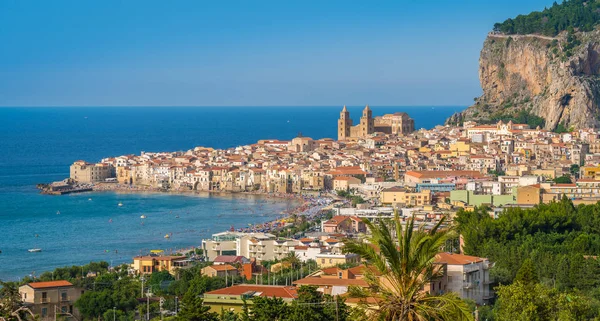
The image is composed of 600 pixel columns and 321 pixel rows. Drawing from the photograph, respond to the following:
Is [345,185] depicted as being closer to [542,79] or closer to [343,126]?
[542,79]

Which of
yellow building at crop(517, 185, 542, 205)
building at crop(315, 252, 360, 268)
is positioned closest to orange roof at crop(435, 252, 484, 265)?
building at crop(315, 252, 360, 268)

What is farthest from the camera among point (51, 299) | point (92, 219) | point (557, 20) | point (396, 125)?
point (396, 125)

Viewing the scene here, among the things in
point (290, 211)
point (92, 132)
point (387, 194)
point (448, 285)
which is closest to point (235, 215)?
point (290, 211)

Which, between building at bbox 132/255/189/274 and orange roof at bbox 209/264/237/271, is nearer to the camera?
orange roof at bbox 209/264/237/271

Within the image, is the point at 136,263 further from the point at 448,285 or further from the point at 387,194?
the point at 387,194

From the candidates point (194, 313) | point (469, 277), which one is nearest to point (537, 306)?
point (194, 313)

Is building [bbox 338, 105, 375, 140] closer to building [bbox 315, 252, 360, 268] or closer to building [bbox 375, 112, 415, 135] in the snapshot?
building [bbox 375, 112, 415, 135]

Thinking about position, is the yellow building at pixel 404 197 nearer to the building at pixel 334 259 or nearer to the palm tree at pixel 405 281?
the building at pixel 334 259
